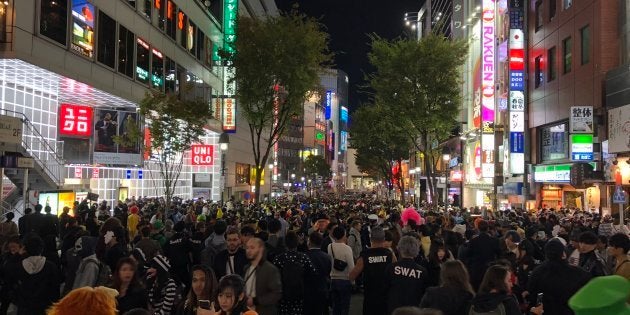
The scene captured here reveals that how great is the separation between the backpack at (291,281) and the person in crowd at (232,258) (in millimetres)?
855

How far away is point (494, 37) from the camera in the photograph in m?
41.4

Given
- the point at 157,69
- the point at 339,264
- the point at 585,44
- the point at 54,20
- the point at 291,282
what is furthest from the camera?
the point at 157,69

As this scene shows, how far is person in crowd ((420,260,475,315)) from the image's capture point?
5.76 m

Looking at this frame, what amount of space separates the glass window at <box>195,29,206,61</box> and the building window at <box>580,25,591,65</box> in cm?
2470

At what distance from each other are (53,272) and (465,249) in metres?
6.88

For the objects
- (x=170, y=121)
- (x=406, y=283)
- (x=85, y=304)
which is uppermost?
(x=170, y=121)

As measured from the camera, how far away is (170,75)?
1395 inches

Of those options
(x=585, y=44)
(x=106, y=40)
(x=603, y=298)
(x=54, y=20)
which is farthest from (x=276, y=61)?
(x=603, y=298)

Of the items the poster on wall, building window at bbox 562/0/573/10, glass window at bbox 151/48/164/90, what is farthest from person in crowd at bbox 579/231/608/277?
glass window at bbox 151/48/164/90

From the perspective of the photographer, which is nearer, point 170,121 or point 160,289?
point 160,289

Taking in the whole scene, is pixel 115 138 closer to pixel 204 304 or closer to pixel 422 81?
pixel 422 81

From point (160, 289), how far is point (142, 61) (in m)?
25.0

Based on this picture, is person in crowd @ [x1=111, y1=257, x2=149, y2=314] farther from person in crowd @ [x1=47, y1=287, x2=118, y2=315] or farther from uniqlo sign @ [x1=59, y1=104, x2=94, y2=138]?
uniqlo sign @ [x1=59, y1=104, x2=94, y2=138]

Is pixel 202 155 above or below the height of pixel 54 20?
below
